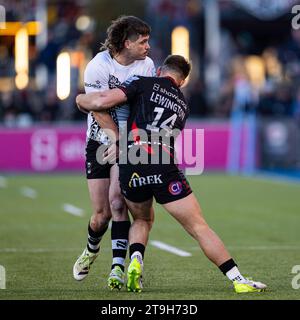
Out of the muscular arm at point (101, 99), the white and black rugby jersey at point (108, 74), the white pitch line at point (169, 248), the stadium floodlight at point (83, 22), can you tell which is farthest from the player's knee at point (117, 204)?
the stadium floodlight at point (83, 22)

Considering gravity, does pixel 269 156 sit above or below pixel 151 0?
below

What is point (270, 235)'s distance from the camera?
13328 mm

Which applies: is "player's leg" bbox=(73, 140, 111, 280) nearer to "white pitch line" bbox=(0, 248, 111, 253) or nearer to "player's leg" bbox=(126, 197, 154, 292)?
"player's leg" bbox=(126, 197, 154, 292)

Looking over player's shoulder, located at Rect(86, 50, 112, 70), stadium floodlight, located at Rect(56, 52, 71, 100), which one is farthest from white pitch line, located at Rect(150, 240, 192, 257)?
stadium floodlight, located at Rect(56, 52, 71, 100)

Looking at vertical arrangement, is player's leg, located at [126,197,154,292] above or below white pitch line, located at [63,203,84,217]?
A: above

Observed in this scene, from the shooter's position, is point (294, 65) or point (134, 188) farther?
point (294, 65)

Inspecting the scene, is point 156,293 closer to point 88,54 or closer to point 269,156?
point 269,156

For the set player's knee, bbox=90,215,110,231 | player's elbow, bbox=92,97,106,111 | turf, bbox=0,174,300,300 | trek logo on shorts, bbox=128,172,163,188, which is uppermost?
player's elbow, bbox=92,97,106,111

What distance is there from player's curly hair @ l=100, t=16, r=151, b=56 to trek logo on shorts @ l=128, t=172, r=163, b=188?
1.19 m

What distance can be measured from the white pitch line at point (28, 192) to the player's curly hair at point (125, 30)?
10.4m

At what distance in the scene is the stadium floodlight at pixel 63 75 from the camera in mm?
29188

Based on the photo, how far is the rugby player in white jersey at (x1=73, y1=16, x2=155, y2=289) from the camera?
9.05m

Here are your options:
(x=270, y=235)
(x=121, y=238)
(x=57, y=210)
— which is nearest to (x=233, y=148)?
(x=57, y=210)
